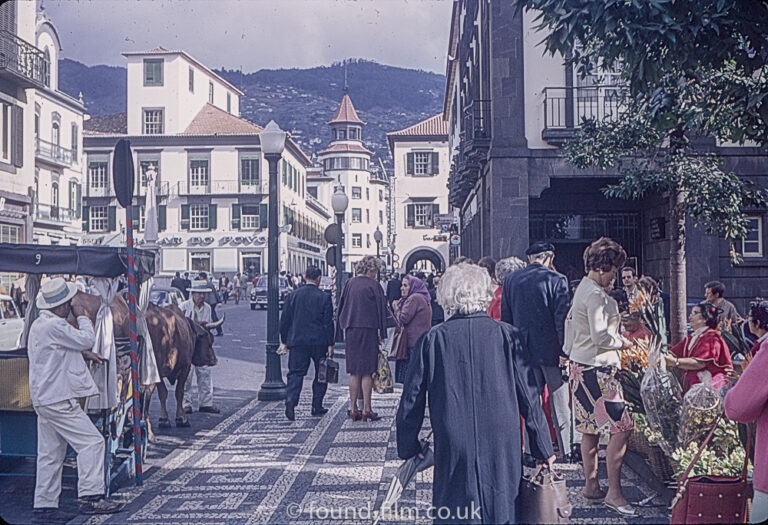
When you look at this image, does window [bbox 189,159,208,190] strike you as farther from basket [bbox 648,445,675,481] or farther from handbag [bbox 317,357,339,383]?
basket [bbox 648,445,675,481]

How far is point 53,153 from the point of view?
35688 mm

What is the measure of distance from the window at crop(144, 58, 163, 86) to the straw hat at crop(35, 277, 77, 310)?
1502 centimetres

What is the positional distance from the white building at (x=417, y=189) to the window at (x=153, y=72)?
87.9ft

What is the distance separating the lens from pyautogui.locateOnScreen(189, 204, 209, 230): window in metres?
58.9

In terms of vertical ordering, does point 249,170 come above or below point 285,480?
above

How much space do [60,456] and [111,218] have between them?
51.6 meters

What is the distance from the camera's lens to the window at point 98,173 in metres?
52.3

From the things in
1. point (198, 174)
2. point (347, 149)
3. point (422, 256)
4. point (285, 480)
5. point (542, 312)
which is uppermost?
point (347, 149)

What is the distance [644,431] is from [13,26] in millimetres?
23781

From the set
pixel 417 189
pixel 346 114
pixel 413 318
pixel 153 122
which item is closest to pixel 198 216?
pixel 153 122

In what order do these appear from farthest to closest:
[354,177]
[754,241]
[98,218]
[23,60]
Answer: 1. [354,177]
2. [98,218]
3. [23,60]
4. [754,241]

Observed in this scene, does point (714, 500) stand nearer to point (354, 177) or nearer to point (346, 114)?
point (354, 177)

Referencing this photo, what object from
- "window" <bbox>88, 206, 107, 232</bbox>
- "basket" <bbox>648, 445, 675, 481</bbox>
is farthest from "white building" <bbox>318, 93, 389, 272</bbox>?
"basket" <bbox>648, 445, 675, 481</bbox>

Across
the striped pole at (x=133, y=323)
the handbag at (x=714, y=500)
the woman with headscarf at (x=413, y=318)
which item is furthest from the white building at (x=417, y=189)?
the handbag at (x=714, y=500)
